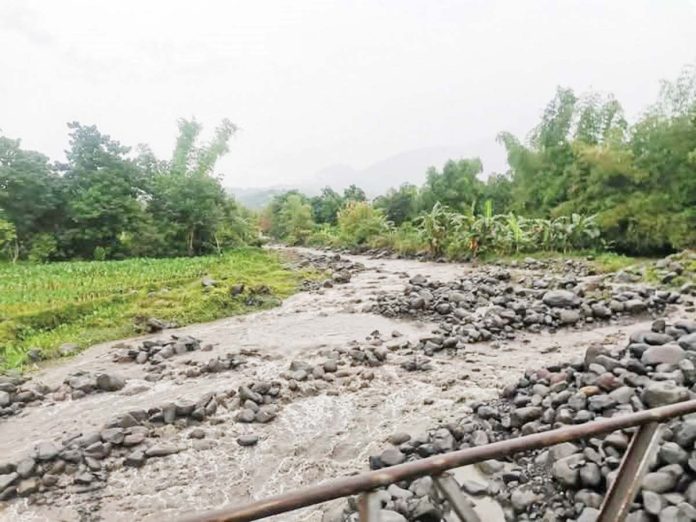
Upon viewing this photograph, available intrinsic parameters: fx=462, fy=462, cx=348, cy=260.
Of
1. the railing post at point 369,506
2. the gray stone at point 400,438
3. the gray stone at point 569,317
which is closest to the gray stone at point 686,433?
the gray stone at point 400,438

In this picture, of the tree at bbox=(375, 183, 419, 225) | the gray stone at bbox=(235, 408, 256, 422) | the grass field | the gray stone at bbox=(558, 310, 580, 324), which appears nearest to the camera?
the gray stone at bbox=(235, 408, 256, 422)

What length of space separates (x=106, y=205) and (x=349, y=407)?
18608 millimetres

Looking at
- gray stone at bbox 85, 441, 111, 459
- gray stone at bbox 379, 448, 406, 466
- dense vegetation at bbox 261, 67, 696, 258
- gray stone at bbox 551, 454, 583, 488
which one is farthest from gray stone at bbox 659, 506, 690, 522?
dense vegetation at bbox 261, 67, 696, 258

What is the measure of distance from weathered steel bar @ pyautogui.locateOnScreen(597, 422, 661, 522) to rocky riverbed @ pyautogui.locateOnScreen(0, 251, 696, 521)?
1584 mm

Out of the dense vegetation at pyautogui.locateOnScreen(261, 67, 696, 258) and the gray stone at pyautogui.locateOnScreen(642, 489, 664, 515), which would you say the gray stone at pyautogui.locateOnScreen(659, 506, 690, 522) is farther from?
the dense vegetation at pyautogui.locateOnScreen(261, 67, 696, 258)

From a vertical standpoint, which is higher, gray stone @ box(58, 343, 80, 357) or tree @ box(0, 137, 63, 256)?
tree @ box(0, 137, 63, 256)

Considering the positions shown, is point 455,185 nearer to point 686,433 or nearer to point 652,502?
point 686,433

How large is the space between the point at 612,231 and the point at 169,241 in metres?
19.1

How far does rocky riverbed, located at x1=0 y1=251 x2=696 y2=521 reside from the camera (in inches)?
145

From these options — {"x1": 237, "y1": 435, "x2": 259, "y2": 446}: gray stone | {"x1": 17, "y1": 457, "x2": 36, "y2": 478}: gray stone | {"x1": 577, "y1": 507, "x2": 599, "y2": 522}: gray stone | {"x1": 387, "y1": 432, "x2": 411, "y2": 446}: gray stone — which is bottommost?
{"x1": 17, "y1": 457, "x2": 36, "y2": 478}: gray stone

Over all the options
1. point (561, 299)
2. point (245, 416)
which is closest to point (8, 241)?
point (245, 416)

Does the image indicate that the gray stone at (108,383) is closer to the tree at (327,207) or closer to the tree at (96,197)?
the tree at (96,197)

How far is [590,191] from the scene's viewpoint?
17.3 m

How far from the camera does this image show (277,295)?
41.5ft
